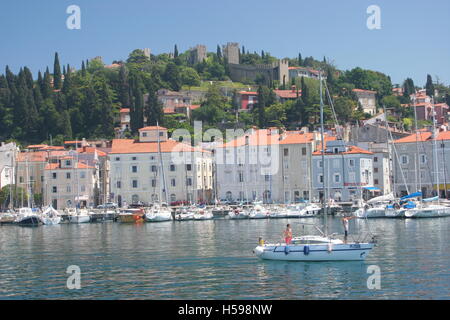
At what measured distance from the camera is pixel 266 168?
78.6 metres

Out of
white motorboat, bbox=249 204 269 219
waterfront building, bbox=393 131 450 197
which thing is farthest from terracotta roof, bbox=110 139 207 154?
waterfront building, bbox=393 131 450 197

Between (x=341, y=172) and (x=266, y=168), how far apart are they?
8020mm

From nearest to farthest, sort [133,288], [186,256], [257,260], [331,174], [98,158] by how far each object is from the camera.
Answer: [133,288], [257,260], [186,256], [331,174], [98,158]

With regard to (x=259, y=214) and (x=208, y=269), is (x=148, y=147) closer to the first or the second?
(x=259, y=214)

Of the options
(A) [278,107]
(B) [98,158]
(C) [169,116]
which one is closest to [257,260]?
(B) [98,158]

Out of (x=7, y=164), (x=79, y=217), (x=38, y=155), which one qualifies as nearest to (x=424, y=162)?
(x=79, y=217)

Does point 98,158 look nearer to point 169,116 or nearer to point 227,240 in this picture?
point 169,116

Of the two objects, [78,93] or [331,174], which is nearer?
[331,174]

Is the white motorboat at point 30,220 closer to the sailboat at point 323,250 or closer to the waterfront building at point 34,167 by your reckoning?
the waterfront building at point 34,167

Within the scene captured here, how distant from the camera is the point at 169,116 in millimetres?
120938

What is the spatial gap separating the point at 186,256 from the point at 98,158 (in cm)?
5506

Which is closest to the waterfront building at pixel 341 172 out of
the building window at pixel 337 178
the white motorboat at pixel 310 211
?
the building window at pixel 337 178

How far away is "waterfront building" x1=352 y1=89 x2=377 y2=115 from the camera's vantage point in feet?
449

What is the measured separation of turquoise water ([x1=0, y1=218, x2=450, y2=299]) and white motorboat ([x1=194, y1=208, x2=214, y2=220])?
61.7 ft
